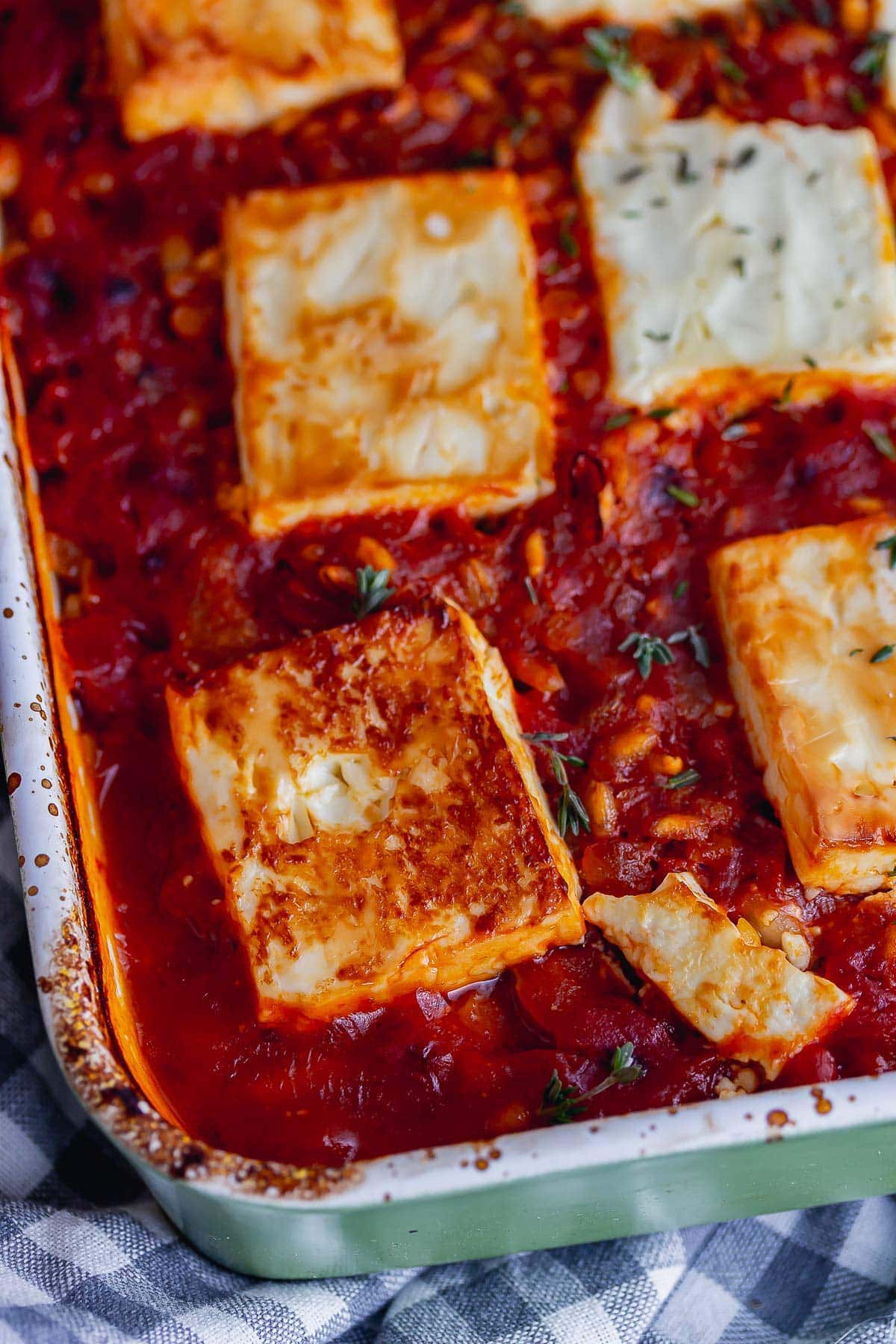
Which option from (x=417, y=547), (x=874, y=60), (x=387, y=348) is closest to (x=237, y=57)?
(x=387, y=348)

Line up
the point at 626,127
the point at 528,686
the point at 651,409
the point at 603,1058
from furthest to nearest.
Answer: the point at 626,127 < the point at 651,409 < the point at 528,686 < the point at 603,1058

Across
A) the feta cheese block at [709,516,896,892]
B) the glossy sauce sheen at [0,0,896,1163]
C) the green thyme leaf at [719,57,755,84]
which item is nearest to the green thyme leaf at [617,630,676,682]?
the glossy sauce sheen at [0,0,896,1163]

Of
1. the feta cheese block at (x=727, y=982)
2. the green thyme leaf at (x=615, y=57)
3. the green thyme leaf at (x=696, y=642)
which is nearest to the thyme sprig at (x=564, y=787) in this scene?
the feta cheese block at (x=727, y=982)

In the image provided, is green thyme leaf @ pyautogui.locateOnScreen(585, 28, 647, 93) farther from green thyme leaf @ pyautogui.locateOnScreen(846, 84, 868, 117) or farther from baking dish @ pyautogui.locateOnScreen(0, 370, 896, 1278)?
baking dish @ pyautogui.locateOnScreen(0, 370, 896, 1278)

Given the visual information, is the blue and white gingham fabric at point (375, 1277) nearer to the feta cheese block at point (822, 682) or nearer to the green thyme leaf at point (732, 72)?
the feta cheese block at point (822, 682)

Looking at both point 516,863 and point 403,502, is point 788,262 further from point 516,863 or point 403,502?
point 516,863

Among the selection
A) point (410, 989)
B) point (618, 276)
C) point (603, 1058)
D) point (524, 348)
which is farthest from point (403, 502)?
point (603, 1058)
